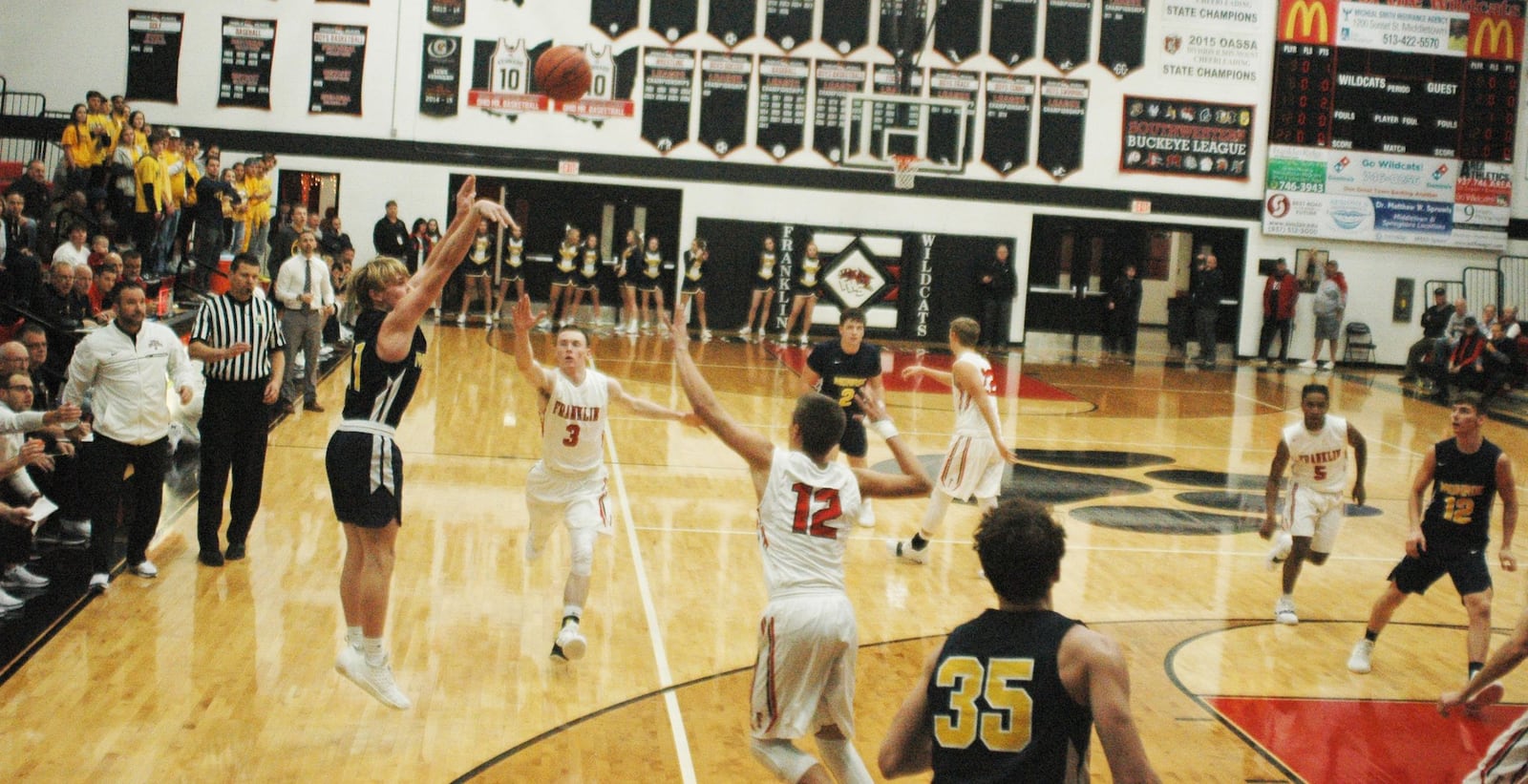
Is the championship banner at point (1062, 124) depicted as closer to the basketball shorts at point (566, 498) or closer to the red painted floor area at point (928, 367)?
the red painted floor area at point (928, 367)

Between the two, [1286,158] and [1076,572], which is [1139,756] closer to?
[1076,572]

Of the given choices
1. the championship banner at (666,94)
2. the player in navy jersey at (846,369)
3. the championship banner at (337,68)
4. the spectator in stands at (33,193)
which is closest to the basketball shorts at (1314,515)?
the player in navy jersey at (846,369)

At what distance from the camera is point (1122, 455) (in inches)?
593

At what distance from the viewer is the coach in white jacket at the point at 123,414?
8.07 m

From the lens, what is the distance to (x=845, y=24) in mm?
25516

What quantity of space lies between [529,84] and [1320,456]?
18.9 meters

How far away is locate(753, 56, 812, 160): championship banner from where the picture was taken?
2552 centimetres

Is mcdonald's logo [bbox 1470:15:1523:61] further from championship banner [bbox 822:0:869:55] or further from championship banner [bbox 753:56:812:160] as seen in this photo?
championship banner [bbox 753:56:812:160]

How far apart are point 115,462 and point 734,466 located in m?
6.35

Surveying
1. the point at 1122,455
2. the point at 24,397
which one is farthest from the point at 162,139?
the point at 1122,455

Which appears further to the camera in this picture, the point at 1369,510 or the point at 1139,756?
the point at 1369,510

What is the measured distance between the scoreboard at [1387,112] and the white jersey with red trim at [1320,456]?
19.1 metres

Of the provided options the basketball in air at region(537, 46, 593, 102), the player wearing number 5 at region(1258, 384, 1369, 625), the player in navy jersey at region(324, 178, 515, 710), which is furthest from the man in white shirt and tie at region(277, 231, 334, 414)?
the player wearing number 5 at region(1258, 384, 1369, 625)

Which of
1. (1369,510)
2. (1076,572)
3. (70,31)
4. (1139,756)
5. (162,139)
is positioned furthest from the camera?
(70,31)
